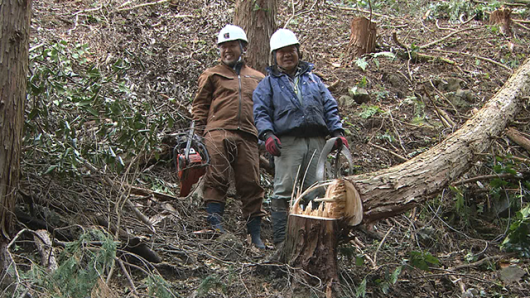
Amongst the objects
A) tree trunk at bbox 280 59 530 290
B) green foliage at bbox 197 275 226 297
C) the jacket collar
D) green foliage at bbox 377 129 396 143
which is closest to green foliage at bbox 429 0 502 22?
green foliage at bbox 377 129 396 143

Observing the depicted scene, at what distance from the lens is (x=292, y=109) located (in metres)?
4.61

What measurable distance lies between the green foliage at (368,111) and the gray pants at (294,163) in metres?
2.51

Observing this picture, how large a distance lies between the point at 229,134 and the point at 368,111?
2875 mm

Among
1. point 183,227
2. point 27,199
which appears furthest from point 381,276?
point 27,199

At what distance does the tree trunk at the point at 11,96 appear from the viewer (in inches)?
130

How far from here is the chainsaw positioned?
179 inches

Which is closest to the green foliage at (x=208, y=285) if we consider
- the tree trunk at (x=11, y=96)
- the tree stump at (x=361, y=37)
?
the tree trunk at (x=11, y=96)

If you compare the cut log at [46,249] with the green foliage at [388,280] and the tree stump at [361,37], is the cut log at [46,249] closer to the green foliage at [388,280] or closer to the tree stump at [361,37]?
the green foliage at [388,280]

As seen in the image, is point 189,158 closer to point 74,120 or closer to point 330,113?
point 74,120

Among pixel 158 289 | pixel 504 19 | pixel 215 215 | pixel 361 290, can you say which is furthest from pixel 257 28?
pixel 504 19

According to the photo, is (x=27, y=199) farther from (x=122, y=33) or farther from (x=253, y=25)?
(x=122, y=33)

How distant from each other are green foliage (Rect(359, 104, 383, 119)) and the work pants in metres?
2.56

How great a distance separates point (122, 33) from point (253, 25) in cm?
220

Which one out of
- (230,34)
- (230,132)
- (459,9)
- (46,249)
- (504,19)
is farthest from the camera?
(459,9)
